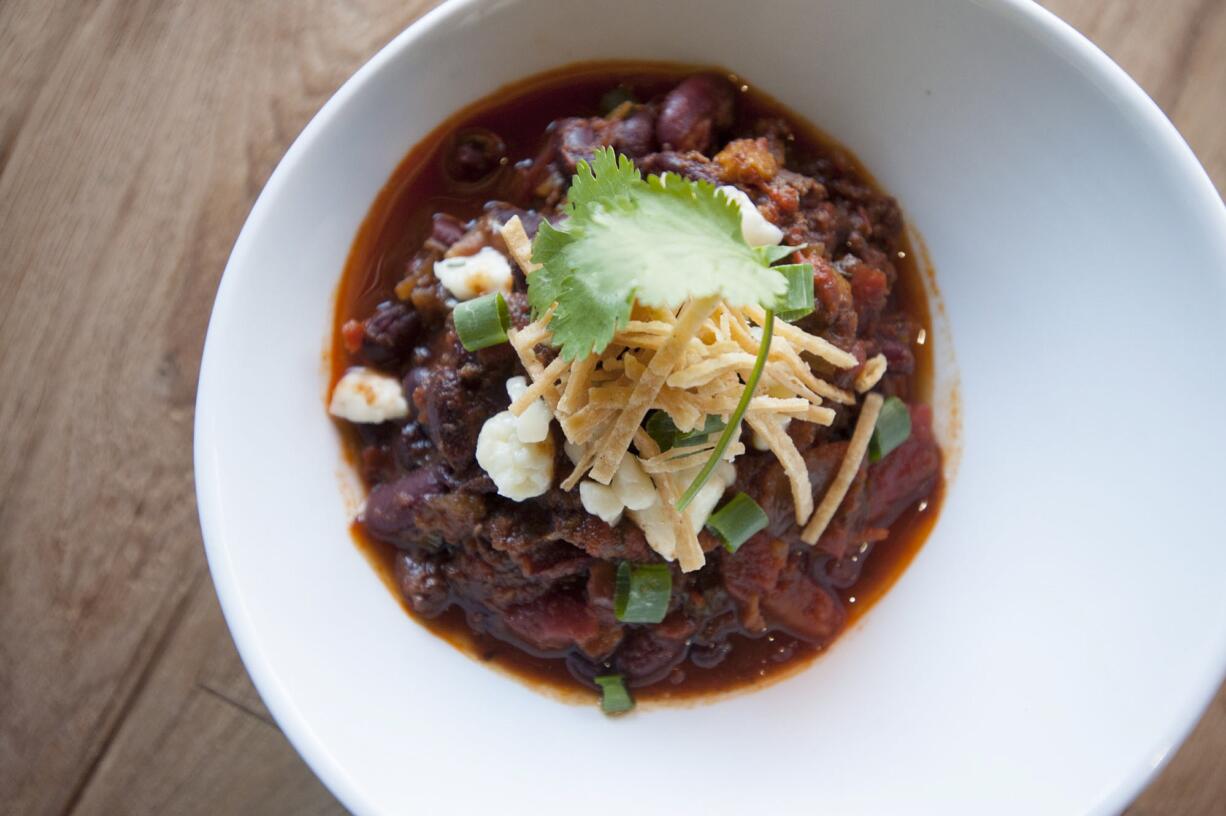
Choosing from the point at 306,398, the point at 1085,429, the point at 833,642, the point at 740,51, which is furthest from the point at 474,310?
the point at 1085,429

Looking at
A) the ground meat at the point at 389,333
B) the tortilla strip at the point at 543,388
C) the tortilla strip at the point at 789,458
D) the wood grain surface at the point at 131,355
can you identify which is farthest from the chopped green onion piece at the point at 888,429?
the ground meat at the point at 389,333

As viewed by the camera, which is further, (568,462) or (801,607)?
(801,607)

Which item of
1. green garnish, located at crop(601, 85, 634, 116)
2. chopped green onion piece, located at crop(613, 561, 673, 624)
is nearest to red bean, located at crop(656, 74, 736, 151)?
green garnish, located at crop(601, 85, 634, 116)

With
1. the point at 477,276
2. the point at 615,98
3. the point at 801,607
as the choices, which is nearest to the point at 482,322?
the point at 477,276

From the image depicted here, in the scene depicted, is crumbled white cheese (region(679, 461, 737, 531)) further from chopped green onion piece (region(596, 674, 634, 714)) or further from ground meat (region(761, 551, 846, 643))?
chopped green onion piece (region(596, 674, 634, 714))

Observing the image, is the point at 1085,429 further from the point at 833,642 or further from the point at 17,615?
the point at 17,615

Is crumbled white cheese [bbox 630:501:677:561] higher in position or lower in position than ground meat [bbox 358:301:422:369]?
higher

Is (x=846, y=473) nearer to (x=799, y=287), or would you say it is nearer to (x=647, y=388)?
(x=799, y=287)
